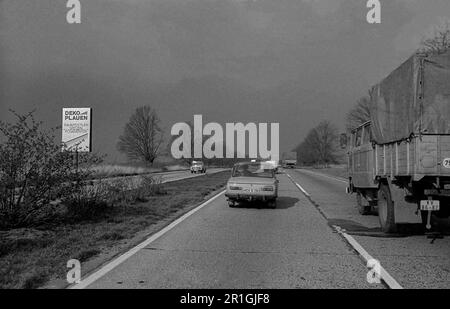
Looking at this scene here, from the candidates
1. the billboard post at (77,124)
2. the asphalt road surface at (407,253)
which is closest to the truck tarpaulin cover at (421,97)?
the asphalt road surface at (407,253)

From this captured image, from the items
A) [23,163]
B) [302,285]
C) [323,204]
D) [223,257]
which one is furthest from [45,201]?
[323,204]

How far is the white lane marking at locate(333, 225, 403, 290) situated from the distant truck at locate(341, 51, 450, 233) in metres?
0.90

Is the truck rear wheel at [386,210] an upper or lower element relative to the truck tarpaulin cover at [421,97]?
lower

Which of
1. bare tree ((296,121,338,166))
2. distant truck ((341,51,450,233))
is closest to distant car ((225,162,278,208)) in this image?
distant truck ((341,51,450,233))

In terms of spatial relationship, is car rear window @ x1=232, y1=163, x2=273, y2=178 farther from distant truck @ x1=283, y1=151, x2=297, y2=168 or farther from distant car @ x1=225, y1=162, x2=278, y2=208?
distant truck @ x1=283, y1=151, x2=297, y2=168

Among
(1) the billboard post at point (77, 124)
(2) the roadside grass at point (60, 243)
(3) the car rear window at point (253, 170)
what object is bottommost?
(2) the roadside grass at point (60, 243)

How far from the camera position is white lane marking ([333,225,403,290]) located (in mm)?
6152

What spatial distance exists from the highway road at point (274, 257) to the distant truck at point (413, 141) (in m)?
0.67

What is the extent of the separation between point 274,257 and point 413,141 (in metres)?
3.10

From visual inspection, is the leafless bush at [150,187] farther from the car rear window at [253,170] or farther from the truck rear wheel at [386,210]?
the truck rear wheel at [386,210]

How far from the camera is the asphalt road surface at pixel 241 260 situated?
6.22 m

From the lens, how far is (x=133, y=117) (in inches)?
3415

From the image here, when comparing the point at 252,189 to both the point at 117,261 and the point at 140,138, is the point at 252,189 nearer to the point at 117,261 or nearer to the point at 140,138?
the point at 117,261
